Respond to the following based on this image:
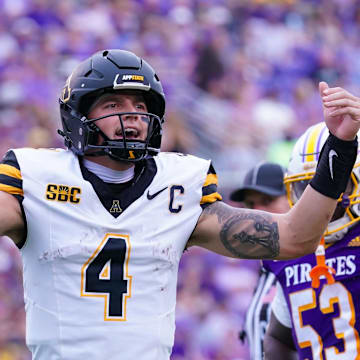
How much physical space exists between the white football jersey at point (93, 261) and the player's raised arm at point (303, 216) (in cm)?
11

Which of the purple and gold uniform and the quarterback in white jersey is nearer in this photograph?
the quarterback in white jersey

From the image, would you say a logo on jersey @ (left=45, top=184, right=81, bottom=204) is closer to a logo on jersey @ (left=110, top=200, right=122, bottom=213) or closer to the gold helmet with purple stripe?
a logo on jersey @ (left=110, top=200, right=122, bottom=213)

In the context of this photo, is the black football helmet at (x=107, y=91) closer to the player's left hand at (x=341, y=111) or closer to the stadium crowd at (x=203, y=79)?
the player's left hand at (x=341, y=111)

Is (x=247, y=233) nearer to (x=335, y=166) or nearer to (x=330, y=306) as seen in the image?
(x=335, y=166)

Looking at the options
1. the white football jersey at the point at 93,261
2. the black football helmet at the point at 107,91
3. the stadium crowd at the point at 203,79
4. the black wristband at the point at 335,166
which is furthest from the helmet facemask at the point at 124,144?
the stadium crowd at the point at 203,79

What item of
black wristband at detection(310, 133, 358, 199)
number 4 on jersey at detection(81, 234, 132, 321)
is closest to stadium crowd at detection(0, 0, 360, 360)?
number 4 on jersey at detection(81, 234, 132, 321)

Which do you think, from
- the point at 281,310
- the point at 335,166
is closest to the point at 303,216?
the point at 335,166

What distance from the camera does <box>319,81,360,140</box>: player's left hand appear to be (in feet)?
8.96

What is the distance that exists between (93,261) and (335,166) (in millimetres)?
866

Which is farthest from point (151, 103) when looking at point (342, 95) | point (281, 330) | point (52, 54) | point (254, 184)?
point (52, 54)

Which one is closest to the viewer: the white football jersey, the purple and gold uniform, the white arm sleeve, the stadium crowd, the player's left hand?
the player's left hand

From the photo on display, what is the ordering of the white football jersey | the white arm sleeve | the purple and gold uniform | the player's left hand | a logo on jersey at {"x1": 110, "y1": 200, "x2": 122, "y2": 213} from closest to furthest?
1. the player's left hand
2. the white football jersey
3. a logo on jersey at {"x1": 110, "y1": 200, "x2": 122, "y2": 213}
4. the purple and gold uniform
5. the white arm sleeve

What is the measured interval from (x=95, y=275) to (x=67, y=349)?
259mm

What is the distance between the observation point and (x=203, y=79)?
10.2 meters
